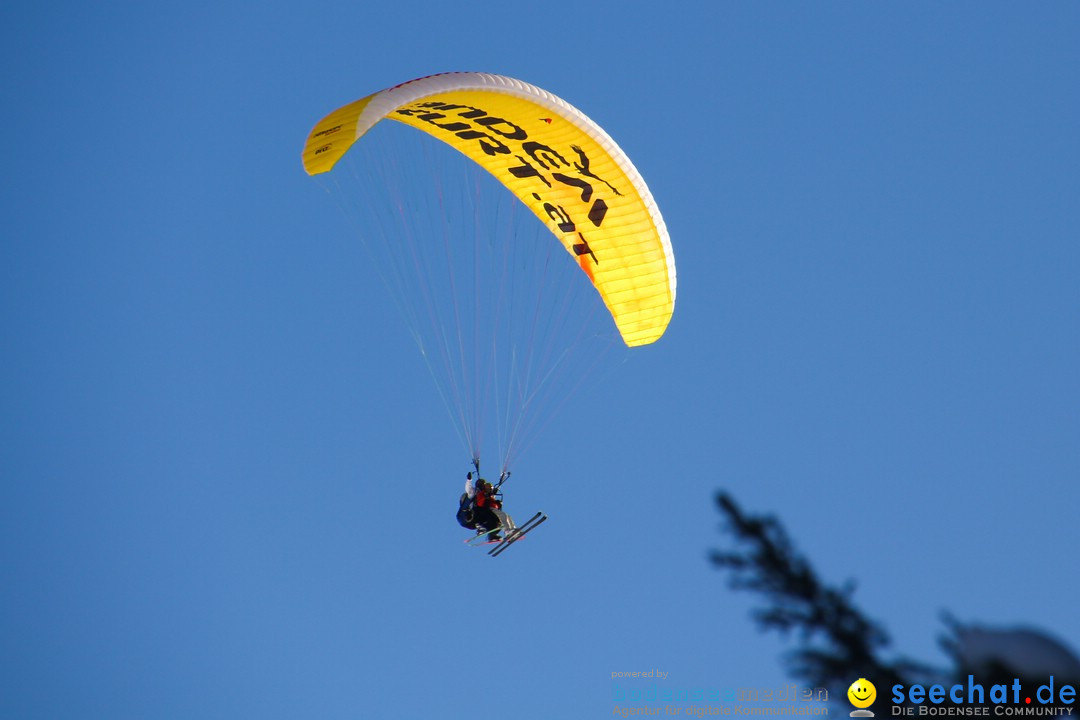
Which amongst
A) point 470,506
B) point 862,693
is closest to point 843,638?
point 862,693

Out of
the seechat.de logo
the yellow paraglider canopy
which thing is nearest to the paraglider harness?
the yellow paraglider canopy

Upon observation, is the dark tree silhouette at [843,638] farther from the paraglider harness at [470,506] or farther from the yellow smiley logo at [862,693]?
the paraglider harness at [470,506]

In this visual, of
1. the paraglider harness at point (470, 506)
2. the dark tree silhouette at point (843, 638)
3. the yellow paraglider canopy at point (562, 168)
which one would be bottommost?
the dark tree silhouette at point (843, 638)

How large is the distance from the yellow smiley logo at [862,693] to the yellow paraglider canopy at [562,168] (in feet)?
42.2

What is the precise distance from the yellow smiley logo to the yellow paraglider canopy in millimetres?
12871

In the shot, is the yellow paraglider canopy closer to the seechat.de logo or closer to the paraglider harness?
the paraglider harness

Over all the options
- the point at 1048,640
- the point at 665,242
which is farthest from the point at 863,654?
the point at 665,242

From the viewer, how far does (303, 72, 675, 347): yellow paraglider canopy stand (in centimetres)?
1670

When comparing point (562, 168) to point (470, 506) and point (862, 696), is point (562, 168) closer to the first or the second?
point (470, 506)

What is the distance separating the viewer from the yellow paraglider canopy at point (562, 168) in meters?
16.7

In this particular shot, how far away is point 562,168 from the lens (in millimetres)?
18188

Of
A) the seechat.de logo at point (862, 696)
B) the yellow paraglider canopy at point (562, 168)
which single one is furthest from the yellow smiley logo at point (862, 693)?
the yellow paraglider canopy at point (562, 168)

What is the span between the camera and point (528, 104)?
1727 cm

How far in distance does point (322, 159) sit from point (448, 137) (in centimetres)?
282
